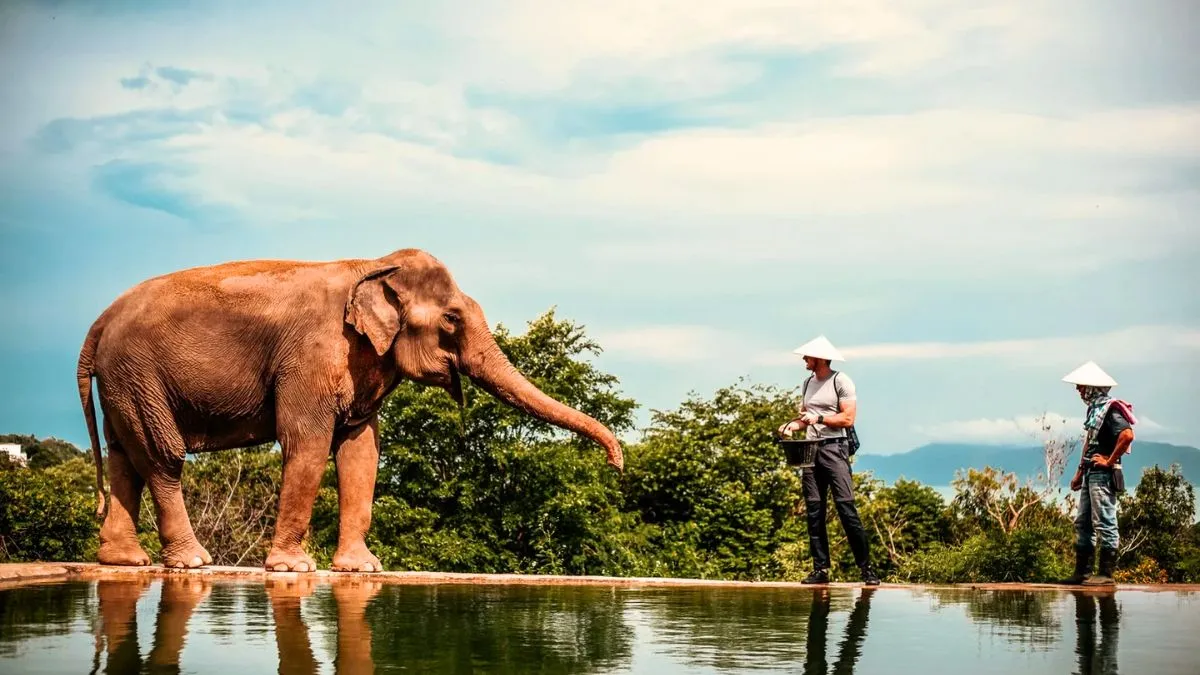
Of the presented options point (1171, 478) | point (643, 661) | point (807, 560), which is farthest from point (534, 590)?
point (1171, 478)

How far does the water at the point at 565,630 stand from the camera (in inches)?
338

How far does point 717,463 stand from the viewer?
4000 cm

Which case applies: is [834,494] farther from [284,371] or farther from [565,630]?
[284,371]

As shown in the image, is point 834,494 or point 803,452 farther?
point 834,494

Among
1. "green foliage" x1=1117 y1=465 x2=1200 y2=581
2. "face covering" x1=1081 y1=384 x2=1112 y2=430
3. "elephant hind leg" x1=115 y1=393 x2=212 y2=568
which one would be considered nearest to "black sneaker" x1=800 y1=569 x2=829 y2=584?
"face covering" x1=1081 y1=384 x2=1112 y2=430

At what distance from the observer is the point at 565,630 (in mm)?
10281

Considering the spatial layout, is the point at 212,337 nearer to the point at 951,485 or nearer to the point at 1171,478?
the point at 951,485

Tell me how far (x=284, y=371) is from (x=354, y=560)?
6.78 feet

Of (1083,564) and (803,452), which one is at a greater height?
(803,452)

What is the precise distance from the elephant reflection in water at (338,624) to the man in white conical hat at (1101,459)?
6917mm

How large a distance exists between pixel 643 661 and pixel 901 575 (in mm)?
29608

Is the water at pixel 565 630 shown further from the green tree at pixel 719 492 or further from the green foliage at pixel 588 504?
the green tree at pixel 719 492

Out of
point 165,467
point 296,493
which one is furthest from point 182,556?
point 296,493

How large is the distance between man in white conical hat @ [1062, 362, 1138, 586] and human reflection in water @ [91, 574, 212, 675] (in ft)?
27.5
